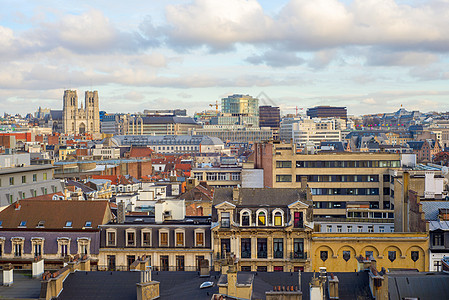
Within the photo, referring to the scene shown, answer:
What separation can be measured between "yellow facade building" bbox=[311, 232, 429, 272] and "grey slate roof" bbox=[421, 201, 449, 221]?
14.4 feet

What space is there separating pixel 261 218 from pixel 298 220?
3.60m

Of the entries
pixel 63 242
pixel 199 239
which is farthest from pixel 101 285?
pixel 63 242

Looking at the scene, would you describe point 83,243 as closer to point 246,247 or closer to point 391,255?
point 246,247

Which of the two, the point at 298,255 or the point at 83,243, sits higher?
the point at 83,243

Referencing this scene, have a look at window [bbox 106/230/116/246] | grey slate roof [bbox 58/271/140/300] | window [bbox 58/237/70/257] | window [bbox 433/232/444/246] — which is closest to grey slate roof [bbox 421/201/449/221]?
window [bbox 433/232/444/246]

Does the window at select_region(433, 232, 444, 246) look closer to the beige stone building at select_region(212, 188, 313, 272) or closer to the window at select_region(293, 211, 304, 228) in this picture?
the beige stone building at select_region(212, 188, 313, 272)

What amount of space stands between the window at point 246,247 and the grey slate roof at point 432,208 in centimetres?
1877

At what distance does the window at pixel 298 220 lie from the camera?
64.4 m

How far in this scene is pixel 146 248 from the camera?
2542 inches

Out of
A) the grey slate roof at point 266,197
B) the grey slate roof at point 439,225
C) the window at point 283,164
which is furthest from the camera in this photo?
the window at point 283,164

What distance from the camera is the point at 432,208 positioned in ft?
225

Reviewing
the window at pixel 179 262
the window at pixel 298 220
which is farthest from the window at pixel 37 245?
the window at pixel 298 220

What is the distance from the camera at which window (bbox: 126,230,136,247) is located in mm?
64875

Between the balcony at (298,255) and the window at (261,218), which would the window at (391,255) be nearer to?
the balcony at (298,255)
